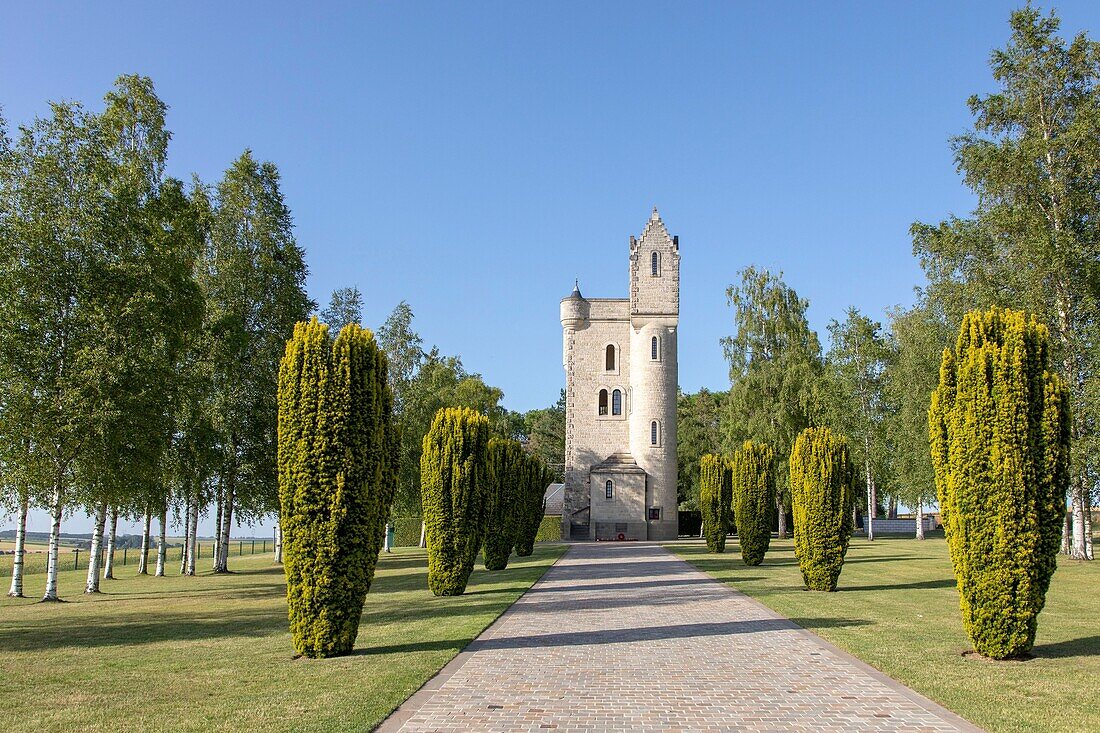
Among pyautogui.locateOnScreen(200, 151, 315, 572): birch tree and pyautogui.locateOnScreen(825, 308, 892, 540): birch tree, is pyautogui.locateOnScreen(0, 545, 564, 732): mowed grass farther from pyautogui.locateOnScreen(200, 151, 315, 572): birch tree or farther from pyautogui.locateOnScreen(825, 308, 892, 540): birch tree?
pyautogui.locateOnScreen(825, 308, 892, 540): birch tree

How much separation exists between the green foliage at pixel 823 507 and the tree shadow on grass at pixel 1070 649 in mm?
6619

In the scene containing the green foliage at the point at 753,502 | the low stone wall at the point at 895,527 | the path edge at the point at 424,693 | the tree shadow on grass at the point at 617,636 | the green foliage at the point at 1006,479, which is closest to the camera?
the path edge at the point at 424,693

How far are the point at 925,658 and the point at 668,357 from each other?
40478mm

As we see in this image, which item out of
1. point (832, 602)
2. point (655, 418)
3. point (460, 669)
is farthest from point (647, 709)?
point (655, 418)

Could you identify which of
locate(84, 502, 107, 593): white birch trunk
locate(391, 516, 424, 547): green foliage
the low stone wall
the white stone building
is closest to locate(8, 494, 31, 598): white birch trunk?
locate(84, 502, 107, 593): white birch trunk

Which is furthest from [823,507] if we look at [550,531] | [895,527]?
[895,527]

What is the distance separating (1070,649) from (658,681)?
6180 mm

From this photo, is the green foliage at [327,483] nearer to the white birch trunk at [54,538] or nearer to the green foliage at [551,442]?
the white birch trunk at [54,538]

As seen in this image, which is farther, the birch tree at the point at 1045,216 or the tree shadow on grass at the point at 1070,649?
the birch tree at the point at 1045,216

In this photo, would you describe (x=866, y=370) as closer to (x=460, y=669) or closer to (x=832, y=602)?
(x=832, y=602)

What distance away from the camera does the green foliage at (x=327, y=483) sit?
10.6 metres

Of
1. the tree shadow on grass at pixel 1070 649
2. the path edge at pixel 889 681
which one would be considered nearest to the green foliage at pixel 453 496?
the path edge at pixel 889 681

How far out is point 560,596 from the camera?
1869cm

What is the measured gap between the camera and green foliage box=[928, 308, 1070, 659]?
10188mm
